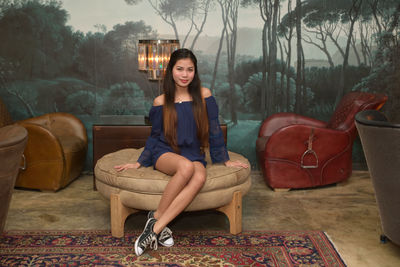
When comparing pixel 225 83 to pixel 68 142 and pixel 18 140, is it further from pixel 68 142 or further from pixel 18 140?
pixel 18 140

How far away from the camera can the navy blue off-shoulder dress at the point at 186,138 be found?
9.07 feet

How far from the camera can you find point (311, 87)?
4.54 metres

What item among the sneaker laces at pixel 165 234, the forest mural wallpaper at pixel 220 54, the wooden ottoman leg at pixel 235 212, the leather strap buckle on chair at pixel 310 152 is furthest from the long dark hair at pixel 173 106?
the forest mural wallpaper at pixel 220 54

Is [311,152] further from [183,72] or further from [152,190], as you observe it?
[152,190]

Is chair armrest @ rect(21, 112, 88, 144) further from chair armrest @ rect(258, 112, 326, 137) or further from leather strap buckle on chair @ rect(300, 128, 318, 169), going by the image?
leather strap buckle on chair @ rect(300, 128, 318, 169)

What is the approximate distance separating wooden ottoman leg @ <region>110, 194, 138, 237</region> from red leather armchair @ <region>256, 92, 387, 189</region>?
1.53m

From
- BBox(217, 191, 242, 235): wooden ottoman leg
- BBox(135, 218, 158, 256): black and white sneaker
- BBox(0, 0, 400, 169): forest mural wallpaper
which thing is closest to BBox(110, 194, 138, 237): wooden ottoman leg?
BBox(135, 218, 158, 256): black and white sneaker

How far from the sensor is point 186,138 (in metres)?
2.76

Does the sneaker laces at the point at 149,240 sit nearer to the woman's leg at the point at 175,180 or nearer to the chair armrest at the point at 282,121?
the woman's leg at the point at 175,180

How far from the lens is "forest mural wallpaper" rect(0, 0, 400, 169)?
4.31 meters

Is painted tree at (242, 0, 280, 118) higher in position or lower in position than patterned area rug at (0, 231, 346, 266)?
higher

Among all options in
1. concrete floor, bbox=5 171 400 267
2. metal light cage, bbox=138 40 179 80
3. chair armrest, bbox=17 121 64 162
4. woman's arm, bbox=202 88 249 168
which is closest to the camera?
concrete floor, bbox=5 171 400 267

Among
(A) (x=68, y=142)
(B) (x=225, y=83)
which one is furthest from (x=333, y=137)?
(A) (x=68, y=142)

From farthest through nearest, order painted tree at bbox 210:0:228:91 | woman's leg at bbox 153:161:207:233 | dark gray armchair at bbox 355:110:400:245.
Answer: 1. painted tree at bbox 210:0:228:91
2. woman's leg at bbox 153:161:207:233
3. dark gray armchair at bbox 355:110:400:245
